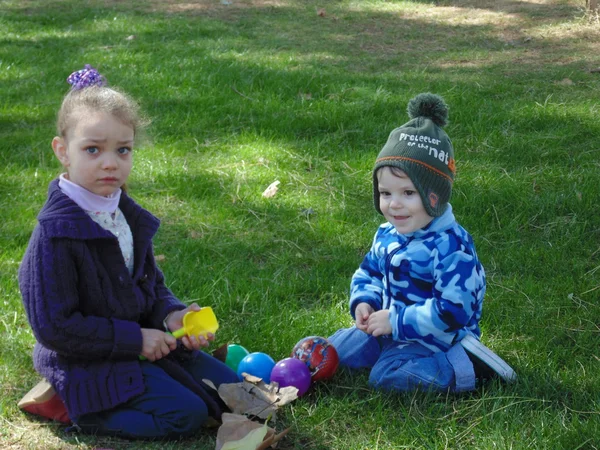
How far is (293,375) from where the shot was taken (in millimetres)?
3557

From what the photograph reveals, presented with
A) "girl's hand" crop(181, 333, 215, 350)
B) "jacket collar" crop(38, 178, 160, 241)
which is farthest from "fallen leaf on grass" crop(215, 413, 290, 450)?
"jacket collar" crop(38, 178, 160, 241)

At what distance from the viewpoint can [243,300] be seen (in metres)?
4.34

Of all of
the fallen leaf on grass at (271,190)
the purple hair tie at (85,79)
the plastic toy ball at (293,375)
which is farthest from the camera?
the fallen leaf on grass at (271,190)

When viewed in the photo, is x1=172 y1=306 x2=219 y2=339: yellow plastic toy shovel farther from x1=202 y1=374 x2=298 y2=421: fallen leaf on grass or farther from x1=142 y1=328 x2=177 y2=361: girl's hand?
x1=202 y1=374 x2=298 y2=421: fallen leaf on grass

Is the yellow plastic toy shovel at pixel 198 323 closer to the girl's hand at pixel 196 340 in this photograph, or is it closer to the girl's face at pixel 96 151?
the girl's hand at pixel 196 340

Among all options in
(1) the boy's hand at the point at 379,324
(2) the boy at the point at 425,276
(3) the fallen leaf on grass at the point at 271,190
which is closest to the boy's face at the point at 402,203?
(2) the boy at the point at 425,276

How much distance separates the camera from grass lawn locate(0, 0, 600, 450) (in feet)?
11.4

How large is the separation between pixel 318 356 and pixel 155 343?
0.74 metres

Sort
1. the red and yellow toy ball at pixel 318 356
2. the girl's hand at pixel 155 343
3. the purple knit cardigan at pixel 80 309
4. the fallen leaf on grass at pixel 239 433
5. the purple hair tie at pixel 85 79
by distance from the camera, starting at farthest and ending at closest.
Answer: the red and yellow toy ball at pixel 318 356, the purple hair tie at pixel 85 79, the girl's hand at pixel 155 343, the purple knit cardigan at pixel 80 309, the fallen leaf on grass at pixel 239 433

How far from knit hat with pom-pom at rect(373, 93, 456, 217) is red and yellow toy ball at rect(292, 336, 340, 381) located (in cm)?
76

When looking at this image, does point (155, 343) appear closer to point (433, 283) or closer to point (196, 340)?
point (196, 340)

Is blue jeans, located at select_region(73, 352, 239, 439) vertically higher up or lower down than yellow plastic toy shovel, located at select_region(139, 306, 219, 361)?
lower down

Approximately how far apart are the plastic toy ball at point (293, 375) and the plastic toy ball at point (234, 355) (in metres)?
0.26

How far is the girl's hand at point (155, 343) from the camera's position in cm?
333
